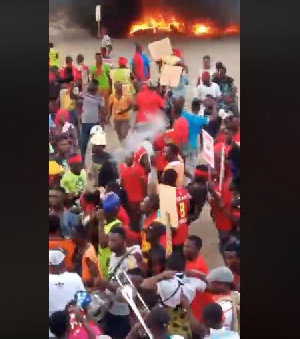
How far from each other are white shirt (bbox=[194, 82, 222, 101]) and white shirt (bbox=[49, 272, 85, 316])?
4.85ft

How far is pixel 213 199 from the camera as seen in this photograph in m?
3.90

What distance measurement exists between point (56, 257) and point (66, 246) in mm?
101

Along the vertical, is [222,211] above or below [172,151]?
below

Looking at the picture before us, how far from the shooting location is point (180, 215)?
154 inches

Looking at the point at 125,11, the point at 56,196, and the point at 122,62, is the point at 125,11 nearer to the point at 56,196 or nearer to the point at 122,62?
the point at 122,62

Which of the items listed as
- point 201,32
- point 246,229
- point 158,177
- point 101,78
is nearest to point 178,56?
point 201,32

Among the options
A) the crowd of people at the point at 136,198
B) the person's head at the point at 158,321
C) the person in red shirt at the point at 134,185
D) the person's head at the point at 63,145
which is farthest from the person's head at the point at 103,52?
the person's head at the point at 158,321

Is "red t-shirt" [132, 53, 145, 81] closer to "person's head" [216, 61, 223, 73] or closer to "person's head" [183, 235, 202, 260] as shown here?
"person's head" [216, 61, 223, 73]

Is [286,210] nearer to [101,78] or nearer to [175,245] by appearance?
[175,245]

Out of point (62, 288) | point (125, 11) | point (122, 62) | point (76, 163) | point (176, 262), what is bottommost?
point (62, 288)

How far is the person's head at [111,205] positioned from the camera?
3910 millimetres

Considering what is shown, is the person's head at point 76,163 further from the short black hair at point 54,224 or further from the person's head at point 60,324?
the person's head at point 60,324

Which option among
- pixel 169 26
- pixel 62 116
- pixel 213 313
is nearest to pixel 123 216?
pixel 62 116

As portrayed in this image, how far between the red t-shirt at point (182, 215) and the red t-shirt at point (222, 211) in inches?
7.2
